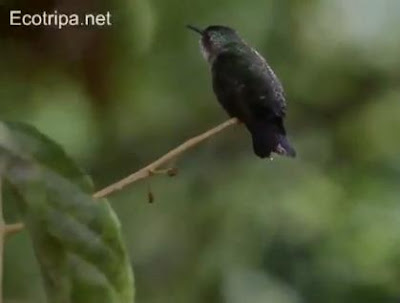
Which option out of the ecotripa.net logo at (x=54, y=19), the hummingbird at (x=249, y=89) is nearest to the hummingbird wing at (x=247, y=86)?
the hummingbird at (x=249, y=89)

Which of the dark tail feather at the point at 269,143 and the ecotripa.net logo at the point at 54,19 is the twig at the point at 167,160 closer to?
the dark tail feather at the point at 269,143

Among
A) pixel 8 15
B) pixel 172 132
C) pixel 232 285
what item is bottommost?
pixel 232 285

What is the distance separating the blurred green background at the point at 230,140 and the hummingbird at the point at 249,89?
0.01 metres

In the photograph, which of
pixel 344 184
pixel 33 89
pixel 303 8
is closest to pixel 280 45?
pixel 303 8

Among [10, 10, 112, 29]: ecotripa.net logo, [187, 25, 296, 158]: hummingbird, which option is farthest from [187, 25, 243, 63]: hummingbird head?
[10, 10, 112, 29]: ecotripa.net logo

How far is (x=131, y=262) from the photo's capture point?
80 centimetres

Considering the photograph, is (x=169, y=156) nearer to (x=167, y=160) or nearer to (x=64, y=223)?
(x=167, y=160)

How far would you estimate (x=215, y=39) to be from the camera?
819mm

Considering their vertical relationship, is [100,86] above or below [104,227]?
above

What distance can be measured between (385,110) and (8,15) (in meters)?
0.41

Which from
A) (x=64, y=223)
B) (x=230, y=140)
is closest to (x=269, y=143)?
(x=230, y=140)

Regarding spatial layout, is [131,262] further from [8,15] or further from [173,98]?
[8,15]

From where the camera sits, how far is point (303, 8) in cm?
83

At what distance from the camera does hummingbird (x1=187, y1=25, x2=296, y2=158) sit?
0.80 metres
